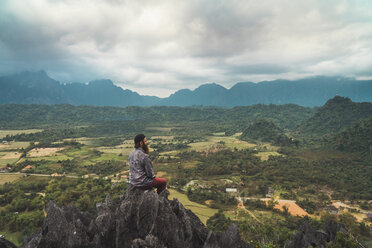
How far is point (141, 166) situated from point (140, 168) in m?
0.08

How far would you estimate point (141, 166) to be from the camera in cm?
761

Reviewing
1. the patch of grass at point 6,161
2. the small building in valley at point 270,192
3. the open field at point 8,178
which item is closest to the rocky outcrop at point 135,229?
the small building in valley at point 270,192

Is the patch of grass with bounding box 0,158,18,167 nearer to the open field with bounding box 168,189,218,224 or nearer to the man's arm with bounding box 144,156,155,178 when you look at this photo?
the open field with bounding box 168,189,218,224

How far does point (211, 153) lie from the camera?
3312 inches

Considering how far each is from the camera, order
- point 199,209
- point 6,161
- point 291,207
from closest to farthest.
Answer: point 199,209 < point 291,207 < point 6,161

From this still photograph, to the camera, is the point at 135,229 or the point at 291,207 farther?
the point at 291,207

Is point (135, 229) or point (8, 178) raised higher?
point (135, 229)

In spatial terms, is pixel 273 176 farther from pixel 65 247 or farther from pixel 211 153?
pixel 65 247

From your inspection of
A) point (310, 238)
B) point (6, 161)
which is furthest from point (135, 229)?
point (6, 161)

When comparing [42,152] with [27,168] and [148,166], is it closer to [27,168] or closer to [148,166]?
[27,168]

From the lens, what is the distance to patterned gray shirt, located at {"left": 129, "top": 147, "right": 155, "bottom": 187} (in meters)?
7.55

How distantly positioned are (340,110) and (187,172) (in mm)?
128630

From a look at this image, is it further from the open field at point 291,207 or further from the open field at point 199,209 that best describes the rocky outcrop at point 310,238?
the open field at point 291,207

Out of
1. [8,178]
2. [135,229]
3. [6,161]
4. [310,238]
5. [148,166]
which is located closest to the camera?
[148,166]
